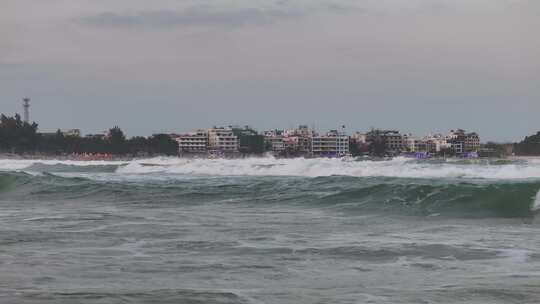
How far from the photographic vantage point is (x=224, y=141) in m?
179

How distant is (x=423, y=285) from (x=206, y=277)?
2135mm

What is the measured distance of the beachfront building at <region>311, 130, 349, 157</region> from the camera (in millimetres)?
188375

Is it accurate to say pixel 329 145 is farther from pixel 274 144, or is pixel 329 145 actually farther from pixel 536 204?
pixel 536 204

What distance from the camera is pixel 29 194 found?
938 inches

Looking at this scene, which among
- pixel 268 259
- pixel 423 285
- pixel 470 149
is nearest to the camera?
pixel 423 285

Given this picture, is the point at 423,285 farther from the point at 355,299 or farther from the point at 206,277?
the point at 206,277

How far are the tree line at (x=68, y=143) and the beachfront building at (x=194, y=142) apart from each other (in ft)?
73.8

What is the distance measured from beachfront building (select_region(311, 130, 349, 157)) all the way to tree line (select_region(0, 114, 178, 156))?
4454 centimetres

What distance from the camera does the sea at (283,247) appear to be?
23.7 feet

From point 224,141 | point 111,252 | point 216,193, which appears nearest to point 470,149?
point 224,141

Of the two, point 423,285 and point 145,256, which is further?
point 145,256

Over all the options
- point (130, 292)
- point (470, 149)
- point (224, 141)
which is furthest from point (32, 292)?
point (470, 149)

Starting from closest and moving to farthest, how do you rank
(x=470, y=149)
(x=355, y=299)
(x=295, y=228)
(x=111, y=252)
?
(x=355, y=299) → (x=111, y=252) → (x=295, y=228) → (x=470, y=149)

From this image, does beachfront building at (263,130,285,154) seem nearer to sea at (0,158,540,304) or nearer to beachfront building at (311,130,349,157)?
beachfront building at (311,130,349,157)
